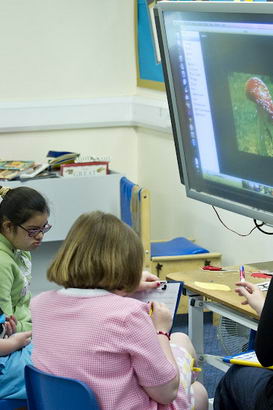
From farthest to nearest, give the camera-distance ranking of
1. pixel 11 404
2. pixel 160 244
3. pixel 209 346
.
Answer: pixel 160 244
pixel 209 346
pixel 11 404

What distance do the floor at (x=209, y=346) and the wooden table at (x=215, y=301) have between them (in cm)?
63

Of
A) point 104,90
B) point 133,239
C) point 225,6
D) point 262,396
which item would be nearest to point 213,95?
point 225,6

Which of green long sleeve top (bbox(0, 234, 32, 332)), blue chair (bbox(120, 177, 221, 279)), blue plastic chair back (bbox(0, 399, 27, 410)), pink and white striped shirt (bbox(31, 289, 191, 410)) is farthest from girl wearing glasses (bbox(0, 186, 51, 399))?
blue chair (bbox(120, 177, 221, 279))

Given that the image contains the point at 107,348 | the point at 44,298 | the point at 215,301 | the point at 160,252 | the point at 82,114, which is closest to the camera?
the point at 107,348

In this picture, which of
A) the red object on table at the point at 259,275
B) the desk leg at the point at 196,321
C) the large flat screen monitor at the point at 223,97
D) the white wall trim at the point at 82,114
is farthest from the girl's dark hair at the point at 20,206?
the white wall trim at the point at 82,114

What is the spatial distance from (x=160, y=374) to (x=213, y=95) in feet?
3.97

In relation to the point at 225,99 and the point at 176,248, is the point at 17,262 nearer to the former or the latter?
the point at 225,99

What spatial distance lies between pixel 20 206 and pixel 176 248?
64.1 inches

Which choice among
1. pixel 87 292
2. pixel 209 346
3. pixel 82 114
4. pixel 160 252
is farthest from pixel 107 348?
pixel 82 114

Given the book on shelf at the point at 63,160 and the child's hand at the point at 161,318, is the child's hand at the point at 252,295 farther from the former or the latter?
the book on shelf at the point at 63,160

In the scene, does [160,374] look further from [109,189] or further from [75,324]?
[109,189]

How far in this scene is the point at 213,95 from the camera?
3.04 metres

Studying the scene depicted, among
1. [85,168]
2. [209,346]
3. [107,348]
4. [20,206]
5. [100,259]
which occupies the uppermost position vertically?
[85,168]

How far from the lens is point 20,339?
289cm
